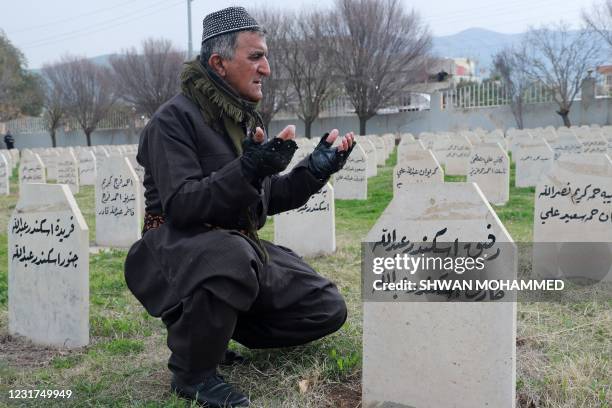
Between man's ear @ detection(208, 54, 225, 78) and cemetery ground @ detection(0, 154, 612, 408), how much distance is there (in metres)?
1.44

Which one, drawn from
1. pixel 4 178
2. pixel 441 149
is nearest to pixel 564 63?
pixel 441 149

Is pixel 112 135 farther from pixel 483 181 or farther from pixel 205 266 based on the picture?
pixel 205 266

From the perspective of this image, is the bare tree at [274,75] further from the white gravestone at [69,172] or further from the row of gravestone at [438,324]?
the row of gravestone at [438,324]

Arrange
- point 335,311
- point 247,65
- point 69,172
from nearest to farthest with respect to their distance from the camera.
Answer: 1. point 247,65
2. point 335,311
3. point 69,172

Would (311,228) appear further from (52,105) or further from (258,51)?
(52,105)

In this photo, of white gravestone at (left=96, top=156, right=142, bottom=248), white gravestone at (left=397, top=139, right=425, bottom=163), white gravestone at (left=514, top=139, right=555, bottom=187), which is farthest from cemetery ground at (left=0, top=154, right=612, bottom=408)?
white gravestone at (left=514, top=139, right=555, bottom=187)

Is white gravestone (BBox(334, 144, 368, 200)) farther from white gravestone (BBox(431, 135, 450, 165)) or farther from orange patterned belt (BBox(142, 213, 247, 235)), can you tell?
orange patterned belt (BBox(142, 213, 247, 235))

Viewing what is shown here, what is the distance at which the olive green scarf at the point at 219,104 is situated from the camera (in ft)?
9.65

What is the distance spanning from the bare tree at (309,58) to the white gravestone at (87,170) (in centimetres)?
2579

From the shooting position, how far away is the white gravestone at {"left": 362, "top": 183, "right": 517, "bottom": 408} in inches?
99.0

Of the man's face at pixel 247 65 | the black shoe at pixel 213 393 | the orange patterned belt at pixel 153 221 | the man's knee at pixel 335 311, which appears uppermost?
the man's face at pixel 247 65

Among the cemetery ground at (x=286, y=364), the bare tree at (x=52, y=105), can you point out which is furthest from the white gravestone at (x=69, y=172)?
the bare tree at (x=52, y=105)

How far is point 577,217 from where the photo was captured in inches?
195

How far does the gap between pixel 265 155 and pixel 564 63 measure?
1437 inches
